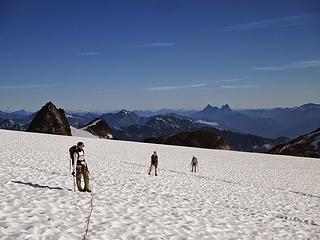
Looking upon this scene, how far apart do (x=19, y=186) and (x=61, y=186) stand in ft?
6.78

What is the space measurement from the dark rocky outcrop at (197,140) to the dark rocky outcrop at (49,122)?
33.8 metres

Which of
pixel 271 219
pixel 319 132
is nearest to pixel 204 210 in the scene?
pixel 271 219

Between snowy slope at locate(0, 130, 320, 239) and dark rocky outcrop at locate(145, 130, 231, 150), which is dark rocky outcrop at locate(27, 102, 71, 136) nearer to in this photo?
dark rocky outcrop at locate(145, 130, 231, 150)

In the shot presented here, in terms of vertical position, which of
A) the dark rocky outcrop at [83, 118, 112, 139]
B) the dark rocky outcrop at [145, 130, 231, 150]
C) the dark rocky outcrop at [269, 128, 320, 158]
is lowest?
the dark rocky outcrop at [269, 128, 320, 158]

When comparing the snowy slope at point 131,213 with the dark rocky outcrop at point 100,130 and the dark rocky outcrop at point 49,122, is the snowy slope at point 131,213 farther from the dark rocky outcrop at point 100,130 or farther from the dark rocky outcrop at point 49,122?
the dark rocky outcrop at point 100,130

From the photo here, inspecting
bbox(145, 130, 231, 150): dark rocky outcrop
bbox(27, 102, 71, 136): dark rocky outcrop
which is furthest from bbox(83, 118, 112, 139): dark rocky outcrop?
bbox(145, 130, 231, 150): dark rocky outcrop

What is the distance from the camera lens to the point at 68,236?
1011 centimetres

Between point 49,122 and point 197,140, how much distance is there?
173 feet

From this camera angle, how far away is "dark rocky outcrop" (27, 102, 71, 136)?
123500 mm

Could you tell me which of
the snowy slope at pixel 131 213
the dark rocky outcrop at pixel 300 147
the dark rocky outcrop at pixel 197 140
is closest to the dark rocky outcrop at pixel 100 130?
the dark rocky outcrop at pixel 197 140

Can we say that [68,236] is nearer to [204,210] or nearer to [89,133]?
[204,210]

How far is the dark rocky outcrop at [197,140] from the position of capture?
356 feet

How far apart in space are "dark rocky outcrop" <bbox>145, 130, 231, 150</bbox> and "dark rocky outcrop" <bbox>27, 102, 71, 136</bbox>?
111ft

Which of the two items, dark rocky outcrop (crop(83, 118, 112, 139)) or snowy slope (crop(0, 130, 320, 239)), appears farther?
dark rocky outcrop (crop(83, 118, 112, 139))
